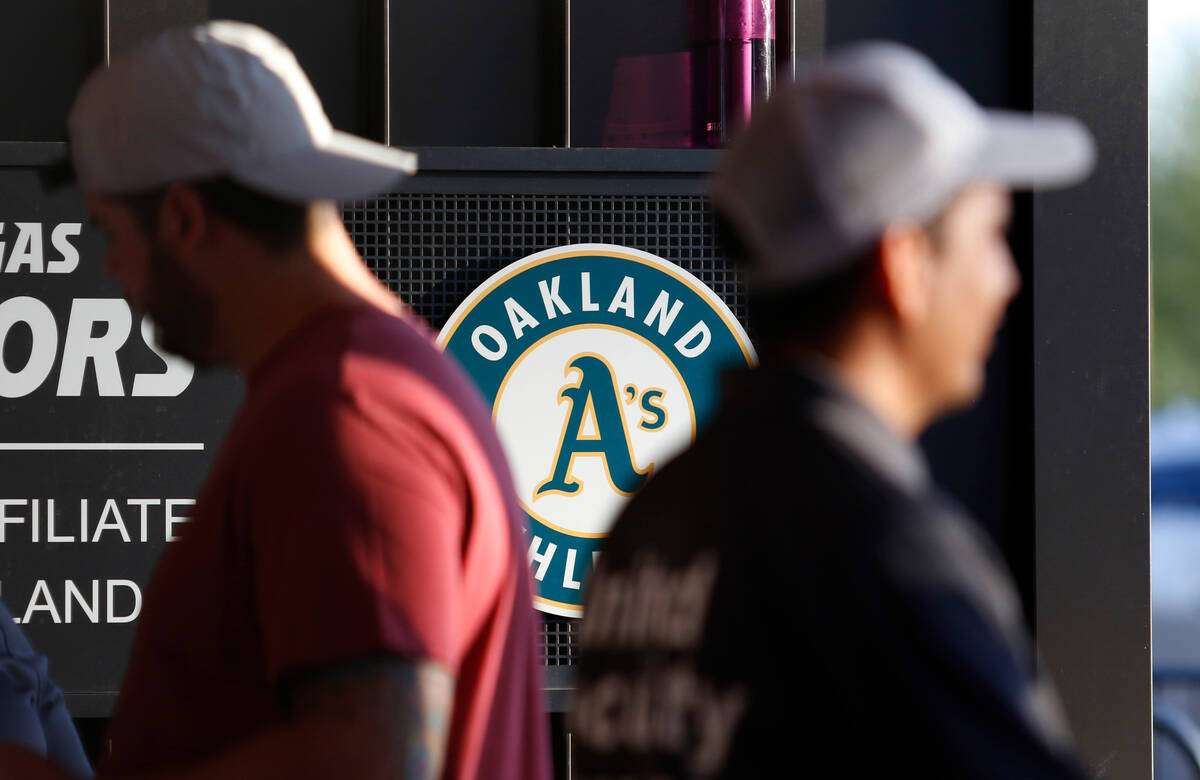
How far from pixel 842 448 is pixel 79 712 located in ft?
8.18

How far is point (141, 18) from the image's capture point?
3268mm

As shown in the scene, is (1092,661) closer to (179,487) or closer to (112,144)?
(179,487)

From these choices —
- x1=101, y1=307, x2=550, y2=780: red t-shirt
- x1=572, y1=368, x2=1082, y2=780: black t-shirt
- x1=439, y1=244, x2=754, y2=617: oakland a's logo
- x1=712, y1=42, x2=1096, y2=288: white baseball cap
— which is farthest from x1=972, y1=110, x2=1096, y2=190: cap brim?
x1=439, y1=244, x2=754, y2=617: oakland a's logo

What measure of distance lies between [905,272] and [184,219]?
2.41 ft

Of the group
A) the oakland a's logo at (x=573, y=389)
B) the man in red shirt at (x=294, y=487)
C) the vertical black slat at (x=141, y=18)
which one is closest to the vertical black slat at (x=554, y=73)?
the oakland a's logo at (x=573, y=389)

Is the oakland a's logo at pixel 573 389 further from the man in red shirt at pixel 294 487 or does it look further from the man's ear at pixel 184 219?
the man's ear at pixel 184 219

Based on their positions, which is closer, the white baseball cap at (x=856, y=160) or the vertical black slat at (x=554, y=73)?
the white baseball cap at (x=856, y=160)

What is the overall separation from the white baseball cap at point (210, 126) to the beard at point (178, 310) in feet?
0.27

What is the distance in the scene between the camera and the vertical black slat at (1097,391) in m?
3.43

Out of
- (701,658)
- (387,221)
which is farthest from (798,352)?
(387,221)

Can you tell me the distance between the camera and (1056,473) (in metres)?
3.46

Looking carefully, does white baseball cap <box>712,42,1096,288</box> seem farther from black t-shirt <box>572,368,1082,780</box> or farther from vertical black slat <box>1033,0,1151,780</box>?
vertical black slat <box>1033,0,1151,780</box>

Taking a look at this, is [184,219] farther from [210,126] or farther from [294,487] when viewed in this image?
[294,487]

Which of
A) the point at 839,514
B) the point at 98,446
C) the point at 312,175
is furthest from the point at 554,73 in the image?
the point at 839,514
